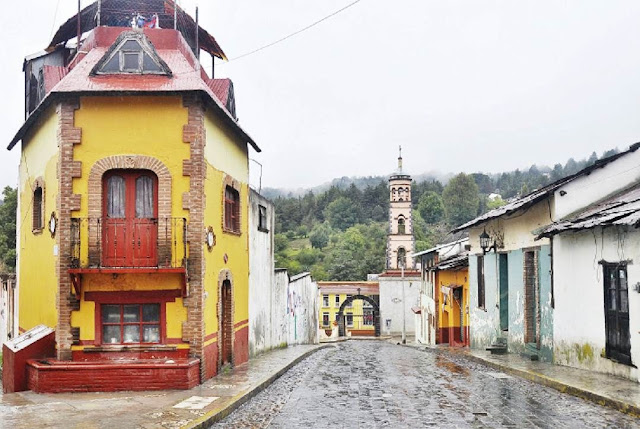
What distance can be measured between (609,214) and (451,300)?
821 inches

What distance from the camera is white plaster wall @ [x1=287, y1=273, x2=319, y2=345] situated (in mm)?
30050

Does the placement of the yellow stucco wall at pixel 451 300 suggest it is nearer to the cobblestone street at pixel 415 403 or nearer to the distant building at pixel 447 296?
the distant building at pixel 447 296

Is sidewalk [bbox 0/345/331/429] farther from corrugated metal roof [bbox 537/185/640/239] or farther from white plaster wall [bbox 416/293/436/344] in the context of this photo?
white plaster wall [bbox 416/293/436/344]

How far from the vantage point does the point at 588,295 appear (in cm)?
1443

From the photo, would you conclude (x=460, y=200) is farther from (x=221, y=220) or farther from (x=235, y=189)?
(x=221, y=220)

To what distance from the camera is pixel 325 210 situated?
150 m

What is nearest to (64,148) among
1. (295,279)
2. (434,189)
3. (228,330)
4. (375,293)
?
(228,330)

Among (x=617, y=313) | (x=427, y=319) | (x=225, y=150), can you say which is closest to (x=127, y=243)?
(x=225, y=150)

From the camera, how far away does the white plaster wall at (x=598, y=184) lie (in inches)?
648

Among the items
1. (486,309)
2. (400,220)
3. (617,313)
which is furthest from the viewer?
(400,220)

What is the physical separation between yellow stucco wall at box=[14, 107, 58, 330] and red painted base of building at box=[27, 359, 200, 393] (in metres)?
1.36

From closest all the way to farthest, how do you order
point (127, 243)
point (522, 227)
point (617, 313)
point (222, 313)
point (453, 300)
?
1. point (617, 313)
2. point (127, 243)
3. point (222, 313)
4. point (522, 227)
5. point (453, 300)

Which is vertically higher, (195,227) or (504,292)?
(195,227)

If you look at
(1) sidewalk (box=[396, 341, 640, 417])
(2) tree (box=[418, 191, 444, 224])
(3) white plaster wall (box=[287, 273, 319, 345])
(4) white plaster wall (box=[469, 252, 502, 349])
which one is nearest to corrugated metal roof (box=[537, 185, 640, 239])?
(1) sidewalk (box=[396, 341, 640, 417])
